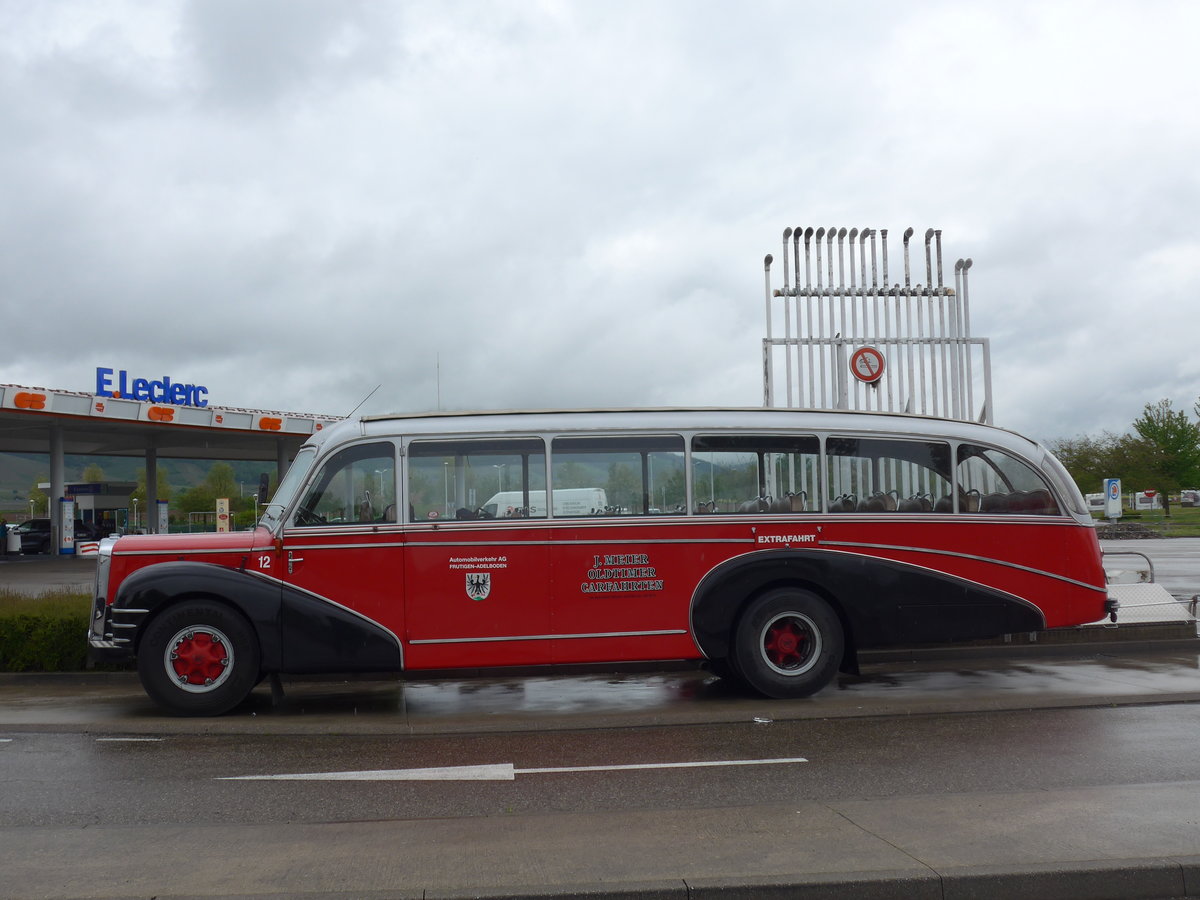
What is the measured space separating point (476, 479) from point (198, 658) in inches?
114

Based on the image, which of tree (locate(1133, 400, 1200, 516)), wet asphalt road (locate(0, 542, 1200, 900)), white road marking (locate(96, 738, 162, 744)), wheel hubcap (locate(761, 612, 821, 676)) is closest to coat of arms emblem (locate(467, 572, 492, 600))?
wet asphalt road (locate(0, 542, 1200, 900))

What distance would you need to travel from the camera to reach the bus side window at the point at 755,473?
416 inches

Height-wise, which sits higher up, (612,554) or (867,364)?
(867,364)

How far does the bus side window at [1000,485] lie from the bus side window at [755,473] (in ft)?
4.96

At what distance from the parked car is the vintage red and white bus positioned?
42.7 meters

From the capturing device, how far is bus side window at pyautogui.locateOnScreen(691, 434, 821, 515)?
10578mm

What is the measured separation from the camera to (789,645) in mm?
10398

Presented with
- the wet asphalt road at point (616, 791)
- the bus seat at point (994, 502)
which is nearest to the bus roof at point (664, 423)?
the bus seat at point (994, 502)

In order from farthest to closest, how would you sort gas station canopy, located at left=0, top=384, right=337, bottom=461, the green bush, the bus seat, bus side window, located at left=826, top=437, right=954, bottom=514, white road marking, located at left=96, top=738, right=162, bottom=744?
gas station canopy, located at left=0, top=384, right=337, bottom=461 → the green bush → the bus seat → bus side window, located at left=826, top=437, right=954, bottom=514 → white road marking, located at left=96, top=738, right=162, bottom=744

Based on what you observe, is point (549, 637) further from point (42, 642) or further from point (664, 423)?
point (42, 642)

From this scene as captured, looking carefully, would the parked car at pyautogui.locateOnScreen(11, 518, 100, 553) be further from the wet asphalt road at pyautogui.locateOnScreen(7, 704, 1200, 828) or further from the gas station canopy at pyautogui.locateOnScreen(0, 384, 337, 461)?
the wet asphalt road at pyautogui.locateOnScreen(7, 704, 1200, 828)

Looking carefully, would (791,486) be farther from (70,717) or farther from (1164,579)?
(1164,579)

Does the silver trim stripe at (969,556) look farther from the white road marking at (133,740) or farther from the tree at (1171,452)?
the tree at (1171,452)

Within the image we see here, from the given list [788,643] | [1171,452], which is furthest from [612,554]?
[1171,452]
